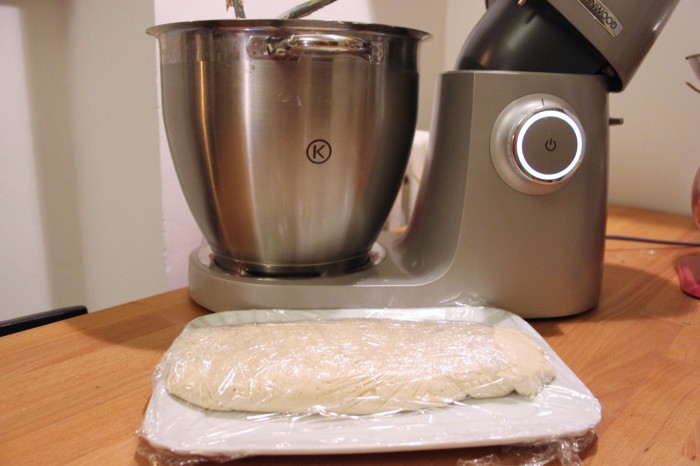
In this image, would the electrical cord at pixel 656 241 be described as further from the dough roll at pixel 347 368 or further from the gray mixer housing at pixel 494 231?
the dough roll at pixel 347 368

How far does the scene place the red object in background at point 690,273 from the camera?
23.5 inches

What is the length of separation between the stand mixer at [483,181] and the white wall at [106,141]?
7.6 inches

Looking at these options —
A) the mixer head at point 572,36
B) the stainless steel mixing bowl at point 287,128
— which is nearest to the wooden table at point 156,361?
the stainless steel mixing bowl at point 287,128

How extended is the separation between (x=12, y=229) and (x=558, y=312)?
28.3 inches

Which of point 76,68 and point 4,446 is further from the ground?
point 76,68

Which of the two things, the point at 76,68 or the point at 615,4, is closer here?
the point at 615,4

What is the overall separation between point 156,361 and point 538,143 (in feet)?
1.16

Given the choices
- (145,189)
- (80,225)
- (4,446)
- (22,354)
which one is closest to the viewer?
(4,446)

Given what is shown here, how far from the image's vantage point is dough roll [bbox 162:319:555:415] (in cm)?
34

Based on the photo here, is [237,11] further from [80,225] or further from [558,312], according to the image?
[80,225]

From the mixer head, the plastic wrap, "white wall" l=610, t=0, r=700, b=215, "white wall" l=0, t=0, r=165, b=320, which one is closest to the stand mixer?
the mixer head

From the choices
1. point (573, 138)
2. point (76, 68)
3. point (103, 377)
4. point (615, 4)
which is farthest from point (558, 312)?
point (76, 68)

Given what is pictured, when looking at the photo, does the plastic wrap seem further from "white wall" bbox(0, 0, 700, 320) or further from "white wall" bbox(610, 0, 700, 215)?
"white wall" bbox(610, 0, 700, 215)

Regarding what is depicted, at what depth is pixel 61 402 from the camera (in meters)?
0.37
